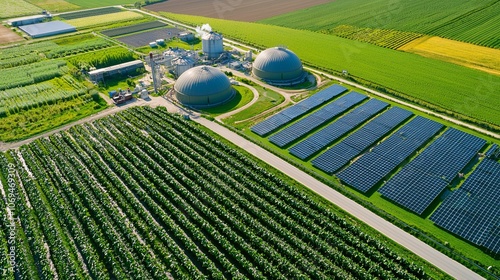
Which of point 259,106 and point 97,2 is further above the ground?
point 259,106

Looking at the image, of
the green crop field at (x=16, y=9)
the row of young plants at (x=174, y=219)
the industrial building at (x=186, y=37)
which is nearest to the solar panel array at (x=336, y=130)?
the row of young plants at (x=174, y=219)

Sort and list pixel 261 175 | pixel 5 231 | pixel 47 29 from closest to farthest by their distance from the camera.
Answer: pixel 5 231 → pixel 261 175 → pixel 47 29

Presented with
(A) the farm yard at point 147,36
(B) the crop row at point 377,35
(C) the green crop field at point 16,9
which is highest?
(B) the crop row at point 377,35

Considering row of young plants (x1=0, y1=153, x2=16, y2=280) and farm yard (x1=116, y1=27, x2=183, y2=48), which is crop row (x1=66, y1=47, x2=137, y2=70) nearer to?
farm yard (x1=116, y1=27, x2=183, y2=48)

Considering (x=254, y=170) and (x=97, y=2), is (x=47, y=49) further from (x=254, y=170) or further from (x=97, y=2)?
(x=254, y=170)

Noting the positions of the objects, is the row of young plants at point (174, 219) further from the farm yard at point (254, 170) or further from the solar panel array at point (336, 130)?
the solar panel array at point (336, 130)

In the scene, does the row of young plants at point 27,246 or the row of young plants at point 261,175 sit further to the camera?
the row of young plants at point 261,175

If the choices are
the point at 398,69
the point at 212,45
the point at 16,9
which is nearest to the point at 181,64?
the point at 212,45
